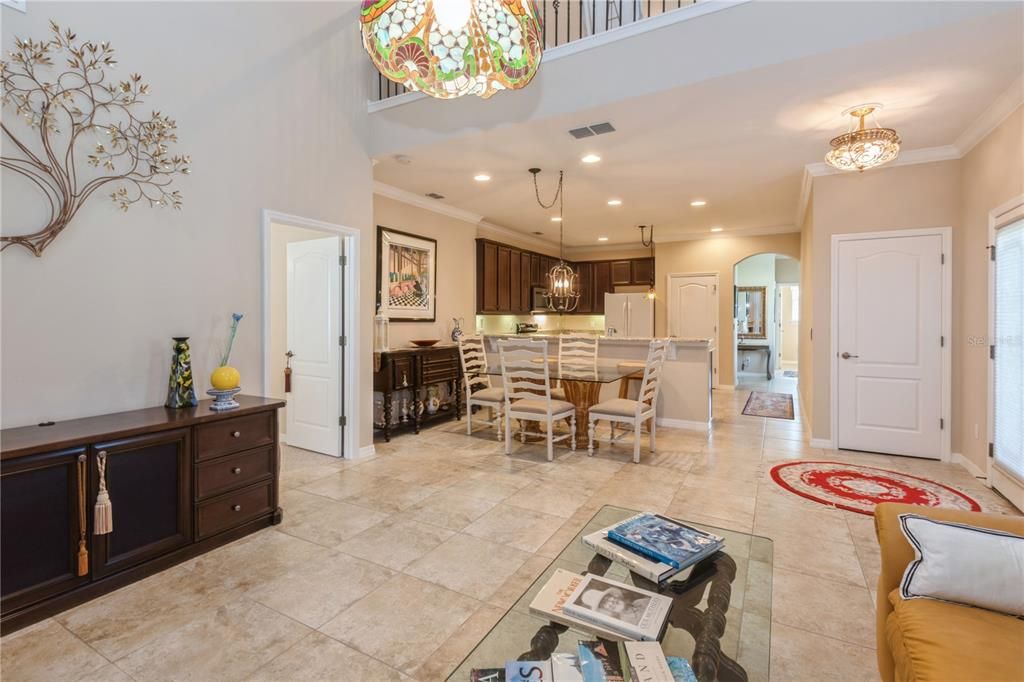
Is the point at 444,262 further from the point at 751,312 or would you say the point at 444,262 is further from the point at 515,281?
the point at 751,312

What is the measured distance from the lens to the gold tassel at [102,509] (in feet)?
7.07

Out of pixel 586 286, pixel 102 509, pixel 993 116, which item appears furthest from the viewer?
Answer: pixel 586 286

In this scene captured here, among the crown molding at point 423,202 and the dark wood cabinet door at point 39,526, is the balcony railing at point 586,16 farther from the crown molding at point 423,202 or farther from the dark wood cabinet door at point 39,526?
the dark wood cabinet door at point 39,526

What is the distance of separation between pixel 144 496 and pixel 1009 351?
549 cm

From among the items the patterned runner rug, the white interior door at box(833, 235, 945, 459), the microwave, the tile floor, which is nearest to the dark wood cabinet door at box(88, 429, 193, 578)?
the tile floor

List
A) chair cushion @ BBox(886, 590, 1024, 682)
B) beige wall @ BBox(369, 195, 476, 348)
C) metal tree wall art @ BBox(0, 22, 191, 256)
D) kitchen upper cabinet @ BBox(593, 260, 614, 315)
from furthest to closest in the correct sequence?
kitchen upper cabinet @ BBox(593, 260, 614, 315)
beige wall @ BBox(369, 195, 476, 348)
metal tree wall art @ BBox(0, 22, 191, 256)
chair cushion @ BBox(886, 590, 1024, 682)

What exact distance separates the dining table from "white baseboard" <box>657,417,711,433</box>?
932mm

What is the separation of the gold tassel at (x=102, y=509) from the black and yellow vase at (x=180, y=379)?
24.3 inches

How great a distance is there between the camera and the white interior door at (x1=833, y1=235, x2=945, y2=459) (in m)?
4.33

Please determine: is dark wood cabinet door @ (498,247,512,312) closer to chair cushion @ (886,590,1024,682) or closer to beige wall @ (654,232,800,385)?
beige wall @ (654,232,800,385)

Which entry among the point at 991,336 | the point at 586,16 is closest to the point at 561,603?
the point at 991,336

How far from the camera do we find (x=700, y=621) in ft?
4.82

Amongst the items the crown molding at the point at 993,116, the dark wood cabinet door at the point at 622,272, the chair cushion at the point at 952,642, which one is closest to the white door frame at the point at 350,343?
the chair cushion at the point at 952,642

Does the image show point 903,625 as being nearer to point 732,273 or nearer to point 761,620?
point 761,620
